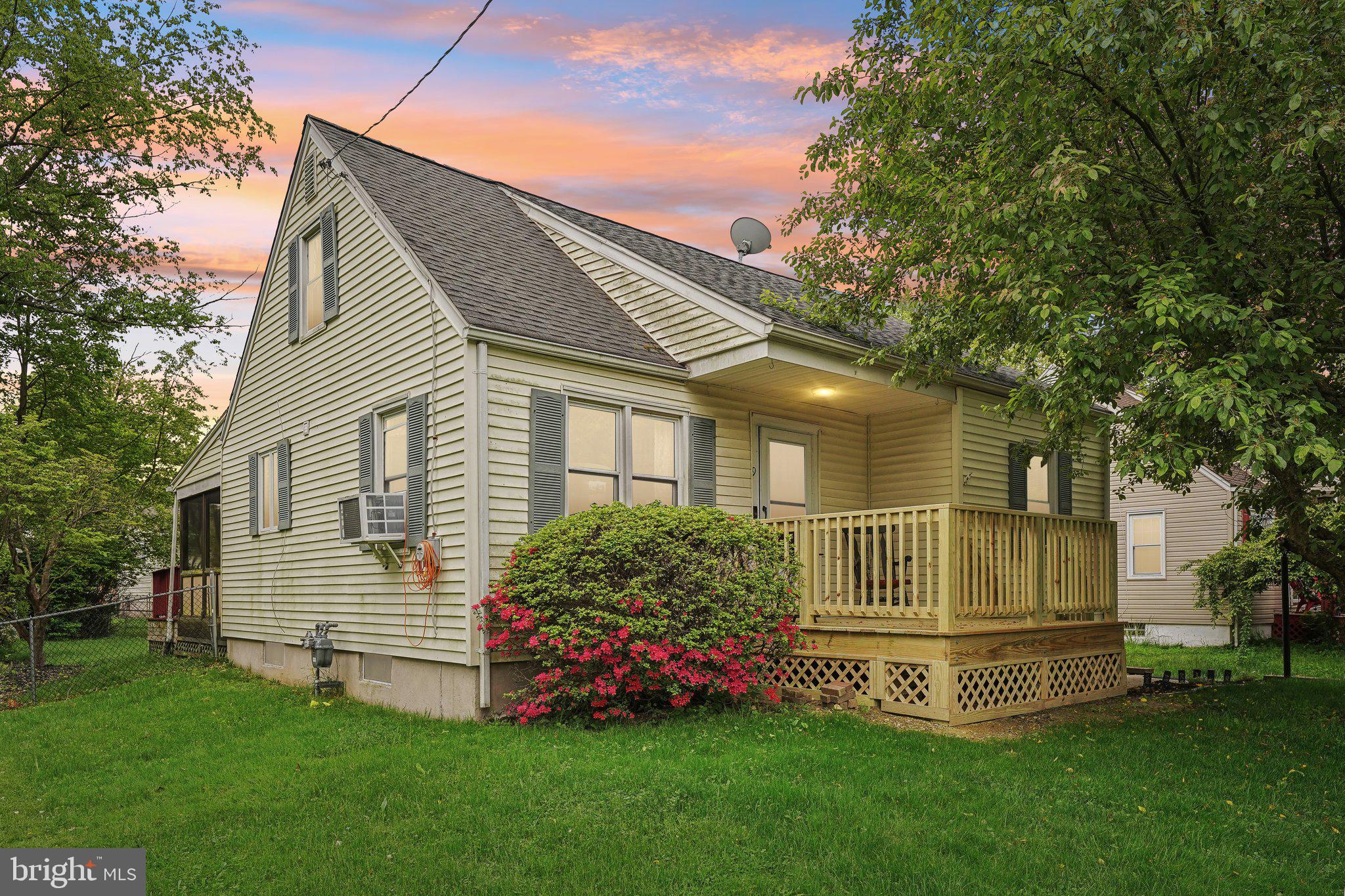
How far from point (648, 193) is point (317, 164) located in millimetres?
5688

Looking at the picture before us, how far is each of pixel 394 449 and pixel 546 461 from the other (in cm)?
221

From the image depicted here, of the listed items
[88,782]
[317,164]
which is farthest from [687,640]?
[317,164]

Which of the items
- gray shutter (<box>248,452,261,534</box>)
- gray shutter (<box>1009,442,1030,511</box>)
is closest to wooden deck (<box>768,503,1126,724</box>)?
gray shutter (<box>1009,442,1030,511</box>)

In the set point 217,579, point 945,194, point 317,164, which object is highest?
point 317,164

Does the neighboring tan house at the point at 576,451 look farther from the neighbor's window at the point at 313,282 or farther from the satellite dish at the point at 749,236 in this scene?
the satellite dish at the point at 749,236

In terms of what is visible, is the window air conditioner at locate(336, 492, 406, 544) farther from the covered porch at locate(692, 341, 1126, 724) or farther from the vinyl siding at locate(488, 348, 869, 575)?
the covered porch at locate(692, 341, 1126, 724)

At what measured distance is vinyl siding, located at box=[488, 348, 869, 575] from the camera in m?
8.87

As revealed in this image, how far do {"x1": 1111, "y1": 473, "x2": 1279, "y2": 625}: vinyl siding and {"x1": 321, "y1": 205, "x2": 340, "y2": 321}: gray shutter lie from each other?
16893mm

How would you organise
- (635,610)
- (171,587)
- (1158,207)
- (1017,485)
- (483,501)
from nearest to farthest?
(1158,207)
(635,610)
(483,501)
(1017,485)
(171,587)

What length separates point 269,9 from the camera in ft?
30.7

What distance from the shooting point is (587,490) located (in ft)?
32.0

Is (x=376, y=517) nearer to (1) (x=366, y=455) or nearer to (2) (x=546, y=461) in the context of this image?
(1) (x=366, y=455)

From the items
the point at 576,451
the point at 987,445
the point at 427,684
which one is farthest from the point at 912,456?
the point at 427,684

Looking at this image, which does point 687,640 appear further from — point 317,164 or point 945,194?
point 317,164
